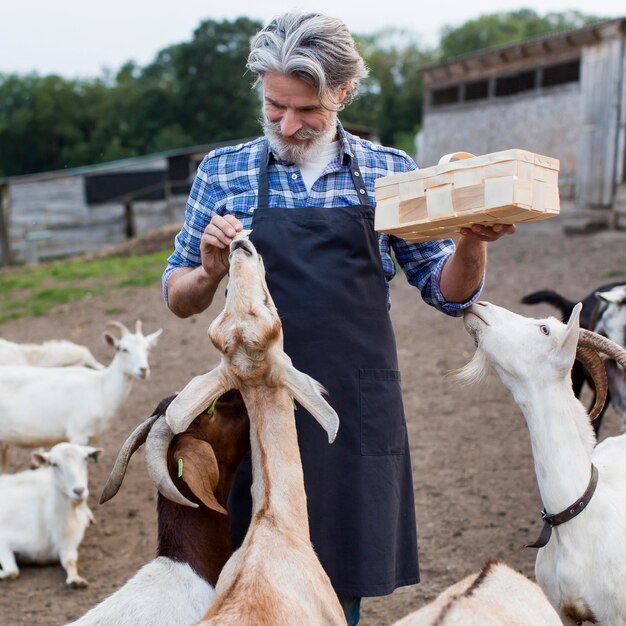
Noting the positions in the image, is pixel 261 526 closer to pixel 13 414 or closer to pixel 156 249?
pixel 13 414

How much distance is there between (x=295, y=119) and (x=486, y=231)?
28.3 inches

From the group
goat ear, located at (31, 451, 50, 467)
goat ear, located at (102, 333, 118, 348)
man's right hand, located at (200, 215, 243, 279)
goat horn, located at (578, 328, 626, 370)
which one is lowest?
goat ear, located at (31, 451, 50, 467)

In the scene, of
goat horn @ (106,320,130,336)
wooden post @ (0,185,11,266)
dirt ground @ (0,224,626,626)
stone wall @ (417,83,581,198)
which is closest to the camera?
dirt ground @ (0,224,626,626)

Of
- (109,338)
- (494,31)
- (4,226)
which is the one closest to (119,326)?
(109,338)

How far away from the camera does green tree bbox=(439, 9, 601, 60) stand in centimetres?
4722

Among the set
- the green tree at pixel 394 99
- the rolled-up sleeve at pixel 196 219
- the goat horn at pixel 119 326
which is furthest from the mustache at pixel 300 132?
the green tree at pixel 394 99

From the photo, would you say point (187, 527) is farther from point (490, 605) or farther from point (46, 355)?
point (46, 355)

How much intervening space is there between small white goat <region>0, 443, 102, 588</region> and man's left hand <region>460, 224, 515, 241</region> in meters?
3.82

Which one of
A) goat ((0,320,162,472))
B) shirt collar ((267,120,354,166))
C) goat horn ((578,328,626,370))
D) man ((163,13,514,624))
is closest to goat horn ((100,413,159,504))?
man ((163,13,514,624))

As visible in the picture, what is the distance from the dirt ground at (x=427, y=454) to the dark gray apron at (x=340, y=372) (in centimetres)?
85

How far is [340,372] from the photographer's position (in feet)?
9.16

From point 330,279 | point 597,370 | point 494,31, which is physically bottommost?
point 597,370

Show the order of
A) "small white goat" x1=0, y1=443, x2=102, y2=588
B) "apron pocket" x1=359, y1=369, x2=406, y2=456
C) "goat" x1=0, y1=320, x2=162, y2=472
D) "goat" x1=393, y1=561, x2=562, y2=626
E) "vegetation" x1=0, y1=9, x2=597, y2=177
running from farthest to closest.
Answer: "vegetation" x1=0, y1=9, x2=597, y2=177
"goat" x1=0, y1=320, x2=162, y2=472
"small white goat" x1=0, y1=443, x2=102, y2=588
"apron pocket" x1=359, y1=369, x2=406, y2=456
"goat" x1=393, y1=561, x2=562, y2=626

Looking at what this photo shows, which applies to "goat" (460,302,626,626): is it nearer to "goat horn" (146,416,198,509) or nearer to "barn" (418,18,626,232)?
"goat horn" (146,416,198,509)
